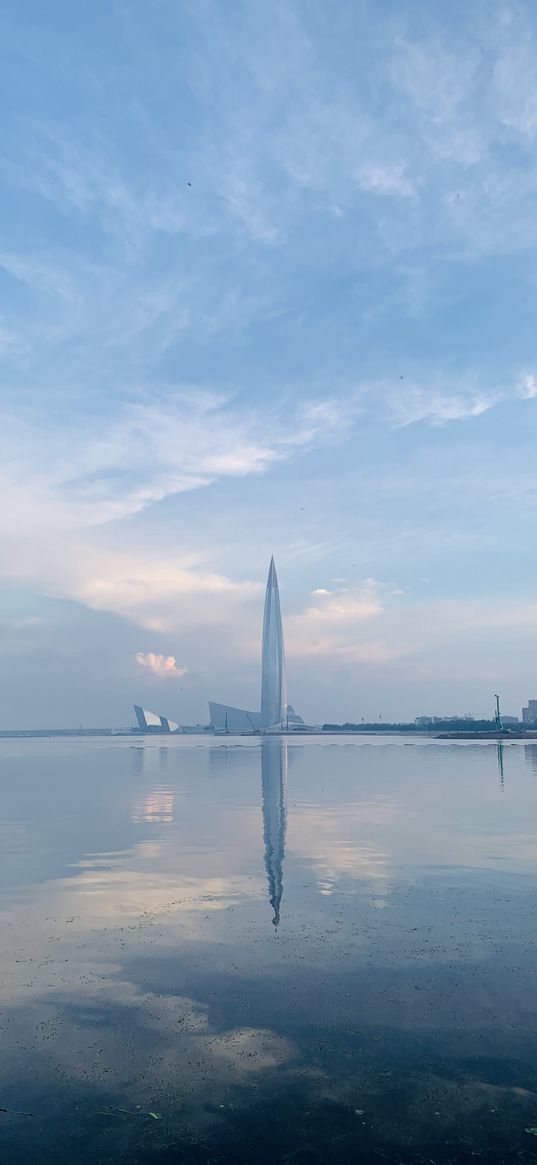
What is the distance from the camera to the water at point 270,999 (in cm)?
1027

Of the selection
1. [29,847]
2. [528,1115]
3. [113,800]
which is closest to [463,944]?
[528,1115]

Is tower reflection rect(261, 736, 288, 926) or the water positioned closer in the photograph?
the water

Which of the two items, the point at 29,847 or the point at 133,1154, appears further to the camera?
the point at 29,847

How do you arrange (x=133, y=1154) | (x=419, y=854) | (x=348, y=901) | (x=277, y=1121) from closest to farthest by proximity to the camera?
(x=133, y=1154) → (x=277, y=1121) → (x=348, y=901) → (x=419, y=854)

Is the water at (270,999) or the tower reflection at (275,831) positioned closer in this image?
the water at (270,999)

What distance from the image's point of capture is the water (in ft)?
33.7

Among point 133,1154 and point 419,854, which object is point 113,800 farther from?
point 133,1154

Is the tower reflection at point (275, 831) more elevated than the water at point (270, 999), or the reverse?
the water at point (270, 999)

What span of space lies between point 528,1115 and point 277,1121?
3525 mm

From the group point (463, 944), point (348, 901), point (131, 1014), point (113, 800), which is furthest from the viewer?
point (113, 800)

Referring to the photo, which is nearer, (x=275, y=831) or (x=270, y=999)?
(x=270, y=999)

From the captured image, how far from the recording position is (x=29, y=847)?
109 ft

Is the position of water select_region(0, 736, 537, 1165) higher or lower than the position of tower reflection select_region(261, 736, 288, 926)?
higher

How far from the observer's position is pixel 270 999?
14875 millimetres
